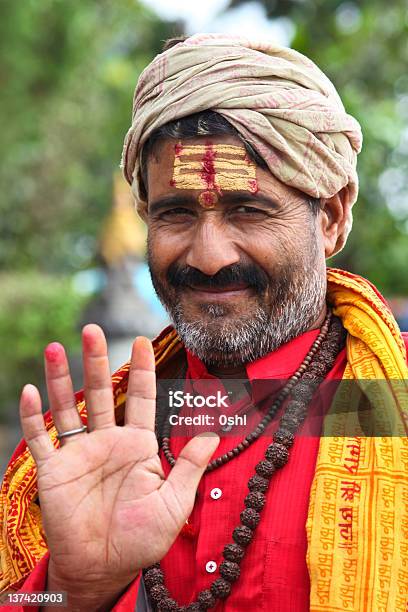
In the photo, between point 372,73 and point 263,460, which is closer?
point 263,460

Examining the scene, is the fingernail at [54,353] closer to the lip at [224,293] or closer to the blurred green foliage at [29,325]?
the lip at [224,293]

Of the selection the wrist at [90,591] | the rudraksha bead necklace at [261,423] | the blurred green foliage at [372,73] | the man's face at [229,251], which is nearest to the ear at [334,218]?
the man's face at [229,251]

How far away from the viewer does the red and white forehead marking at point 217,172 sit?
2404 millimetres

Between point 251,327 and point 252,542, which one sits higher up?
point 251,327

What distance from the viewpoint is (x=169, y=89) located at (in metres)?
2.50

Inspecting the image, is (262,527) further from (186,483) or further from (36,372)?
(36,372)

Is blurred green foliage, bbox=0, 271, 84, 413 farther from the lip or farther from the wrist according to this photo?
the wrist

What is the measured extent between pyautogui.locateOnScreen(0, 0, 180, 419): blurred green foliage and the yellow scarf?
9052 mm

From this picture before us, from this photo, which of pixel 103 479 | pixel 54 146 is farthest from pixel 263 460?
pixel 54 146

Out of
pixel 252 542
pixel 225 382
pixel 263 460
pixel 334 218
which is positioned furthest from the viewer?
pixel 334 218

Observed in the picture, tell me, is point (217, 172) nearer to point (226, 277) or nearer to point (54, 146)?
point (226, 277)

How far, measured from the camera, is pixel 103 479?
6.35ft

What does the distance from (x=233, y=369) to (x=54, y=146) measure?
1824 centimetres

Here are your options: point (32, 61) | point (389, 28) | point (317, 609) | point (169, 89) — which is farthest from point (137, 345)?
point (389, 28)
